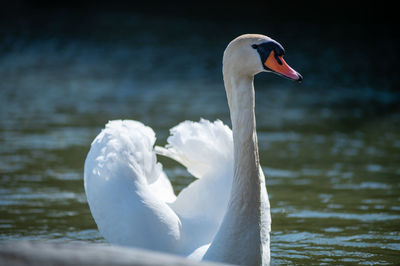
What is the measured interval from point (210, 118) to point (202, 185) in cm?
543

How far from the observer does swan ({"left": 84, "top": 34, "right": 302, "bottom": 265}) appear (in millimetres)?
4453

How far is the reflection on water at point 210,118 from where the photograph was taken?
21.0 feet

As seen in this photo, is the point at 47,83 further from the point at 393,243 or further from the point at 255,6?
the point at 255,6

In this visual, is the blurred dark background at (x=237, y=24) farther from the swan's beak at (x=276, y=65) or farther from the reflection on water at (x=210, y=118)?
the swan's beak at (x=276, y=65)

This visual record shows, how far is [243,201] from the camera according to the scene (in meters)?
4.45

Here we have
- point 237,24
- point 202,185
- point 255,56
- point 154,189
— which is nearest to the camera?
point 255,56

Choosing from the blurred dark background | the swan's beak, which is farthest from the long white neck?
the blurred dark background

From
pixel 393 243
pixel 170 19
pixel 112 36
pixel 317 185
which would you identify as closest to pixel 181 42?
pixel 112 36

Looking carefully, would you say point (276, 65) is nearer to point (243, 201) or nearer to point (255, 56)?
point (255, 56)

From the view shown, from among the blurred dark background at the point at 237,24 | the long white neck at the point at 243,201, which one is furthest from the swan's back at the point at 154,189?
the blurred dark background at the point at 237,24

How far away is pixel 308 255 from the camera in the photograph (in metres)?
5.72

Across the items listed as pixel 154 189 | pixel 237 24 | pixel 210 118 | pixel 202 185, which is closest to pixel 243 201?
pixel 202 185

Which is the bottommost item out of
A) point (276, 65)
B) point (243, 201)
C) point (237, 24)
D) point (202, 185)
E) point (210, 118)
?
point (243, 201)

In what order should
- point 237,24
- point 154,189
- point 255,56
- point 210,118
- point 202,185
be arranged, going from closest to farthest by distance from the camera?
point 255,56
point 202,185
point 154,189
point 210,118
point 237,24
